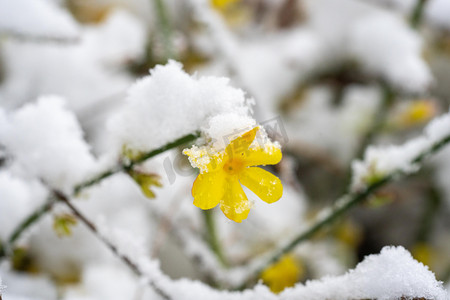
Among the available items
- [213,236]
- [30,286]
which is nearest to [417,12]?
[213,236]

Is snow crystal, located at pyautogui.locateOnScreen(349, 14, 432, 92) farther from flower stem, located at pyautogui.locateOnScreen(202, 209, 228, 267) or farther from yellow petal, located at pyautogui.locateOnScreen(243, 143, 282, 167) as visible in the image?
yellow petal, located at pyautogui.locateOnScreen(243, 143, 282, 167)

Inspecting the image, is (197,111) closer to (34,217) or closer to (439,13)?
(34,217)

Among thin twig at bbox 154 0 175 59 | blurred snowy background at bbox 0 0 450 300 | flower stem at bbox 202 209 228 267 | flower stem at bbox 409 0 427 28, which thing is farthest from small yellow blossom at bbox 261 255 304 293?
flower stem at bbox 409 0 427 28

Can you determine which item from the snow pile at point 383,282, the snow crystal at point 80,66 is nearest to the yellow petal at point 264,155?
the snow pile at point 383,282

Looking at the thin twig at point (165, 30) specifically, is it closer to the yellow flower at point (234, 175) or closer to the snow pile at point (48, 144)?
the snow pile at point (48, 144)

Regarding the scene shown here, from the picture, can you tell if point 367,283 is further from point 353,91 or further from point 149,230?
point 353,91
